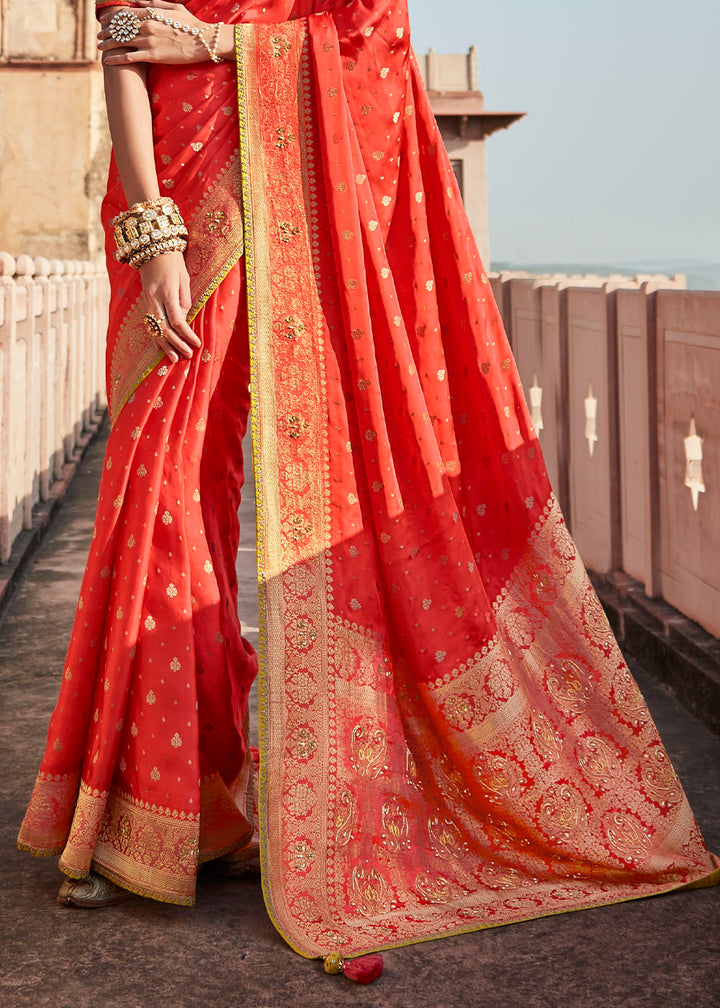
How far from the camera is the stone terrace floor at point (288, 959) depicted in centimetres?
151

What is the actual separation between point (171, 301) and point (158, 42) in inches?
15.9

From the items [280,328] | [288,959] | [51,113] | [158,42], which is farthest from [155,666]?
[51,113]

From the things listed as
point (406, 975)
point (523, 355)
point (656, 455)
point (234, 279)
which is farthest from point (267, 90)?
point (523, 355)

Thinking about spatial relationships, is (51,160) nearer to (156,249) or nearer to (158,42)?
(158,42)

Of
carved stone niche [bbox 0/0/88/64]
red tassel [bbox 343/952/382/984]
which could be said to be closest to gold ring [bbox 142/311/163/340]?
red tassel [bbox 343/952/382/984]

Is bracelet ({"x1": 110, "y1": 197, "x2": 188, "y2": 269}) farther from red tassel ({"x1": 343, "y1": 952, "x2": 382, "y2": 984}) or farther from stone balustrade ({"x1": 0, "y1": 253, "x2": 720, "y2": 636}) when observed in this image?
stone balustrade ({"x1": 0, "y1": 253, "x2": 720, "y2": 636})

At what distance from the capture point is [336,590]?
1.82 meters

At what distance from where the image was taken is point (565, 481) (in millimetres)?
4355

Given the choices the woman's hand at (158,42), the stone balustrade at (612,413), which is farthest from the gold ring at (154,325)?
the stone balustrade at (612,413)

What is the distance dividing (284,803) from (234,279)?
31.2 inches

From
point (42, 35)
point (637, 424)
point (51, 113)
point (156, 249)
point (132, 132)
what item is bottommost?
point (637, 424)

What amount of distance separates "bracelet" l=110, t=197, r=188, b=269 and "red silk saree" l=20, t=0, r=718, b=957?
0.14 feet

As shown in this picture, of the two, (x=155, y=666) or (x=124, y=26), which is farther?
(x=124, y=26)

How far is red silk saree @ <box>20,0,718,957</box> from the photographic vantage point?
1.72 metres
